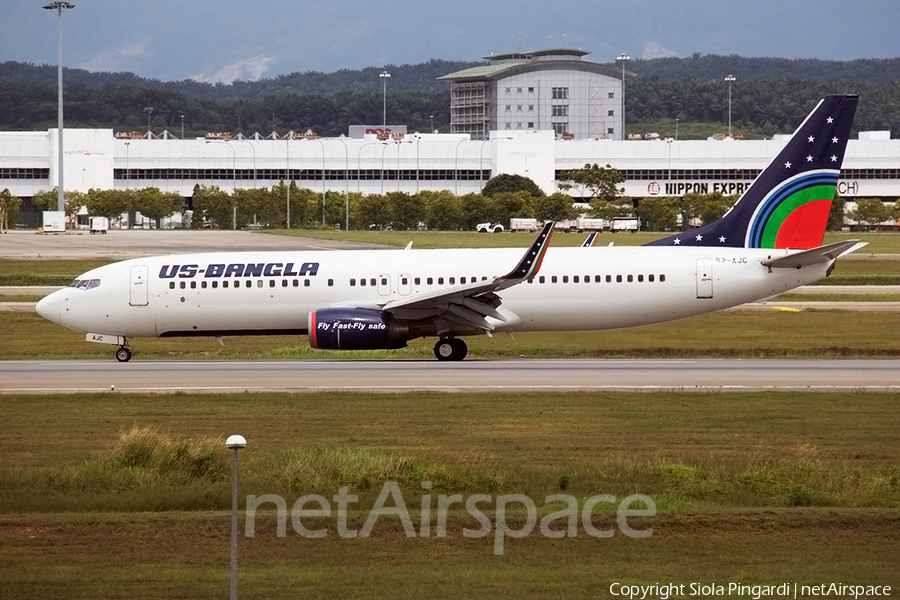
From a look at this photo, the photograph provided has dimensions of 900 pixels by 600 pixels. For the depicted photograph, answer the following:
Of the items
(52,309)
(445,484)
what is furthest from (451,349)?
(445,484)

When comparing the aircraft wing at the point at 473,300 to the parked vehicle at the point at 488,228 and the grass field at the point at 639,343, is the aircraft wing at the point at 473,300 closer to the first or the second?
the grass field at the point at 639,343

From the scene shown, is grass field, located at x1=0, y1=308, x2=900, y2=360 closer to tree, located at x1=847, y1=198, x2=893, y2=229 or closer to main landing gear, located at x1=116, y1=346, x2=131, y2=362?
main landing gear, located at x1=116, y1=346, x2=131, y2=362

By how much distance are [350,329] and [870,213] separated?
112389 mm

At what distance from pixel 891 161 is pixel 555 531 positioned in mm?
153651

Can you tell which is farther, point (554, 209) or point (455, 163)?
point (455, 163)

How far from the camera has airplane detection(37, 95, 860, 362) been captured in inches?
1351

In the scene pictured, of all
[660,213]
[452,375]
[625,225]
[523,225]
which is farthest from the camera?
[660,213]

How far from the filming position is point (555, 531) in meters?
14.9

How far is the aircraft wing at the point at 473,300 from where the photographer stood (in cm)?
3256

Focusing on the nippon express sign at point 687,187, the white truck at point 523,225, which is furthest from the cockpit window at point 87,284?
the nippon express sign at point 687,187

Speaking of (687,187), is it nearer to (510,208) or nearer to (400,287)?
(510,208)

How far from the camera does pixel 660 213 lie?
128 m

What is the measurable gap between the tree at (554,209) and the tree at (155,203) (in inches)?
1702

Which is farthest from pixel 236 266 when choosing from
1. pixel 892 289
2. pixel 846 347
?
pixel 892 289
